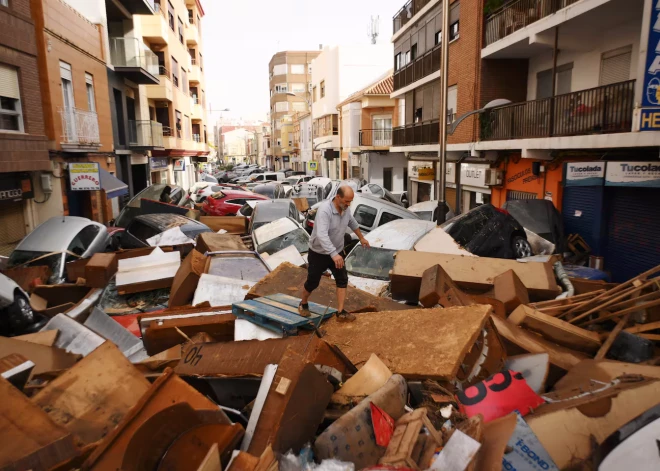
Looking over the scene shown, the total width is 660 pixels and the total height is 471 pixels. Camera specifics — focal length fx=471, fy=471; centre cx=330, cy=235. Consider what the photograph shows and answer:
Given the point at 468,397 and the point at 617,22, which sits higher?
the point at 617,22

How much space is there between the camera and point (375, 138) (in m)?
31.7

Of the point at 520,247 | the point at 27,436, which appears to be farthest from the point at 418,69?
the point at 27,436

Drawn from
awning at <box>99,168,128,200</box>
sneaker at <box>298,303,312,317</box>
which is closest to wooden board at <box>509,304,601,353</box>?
sneaker at <box>298,303,312,317</box>

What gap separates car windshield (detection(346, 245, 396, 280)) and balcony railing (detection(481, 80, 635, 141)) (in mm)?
5451

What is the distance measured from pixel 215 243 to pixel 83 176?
25.8ft

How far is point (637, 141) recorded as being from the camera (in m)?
8.61

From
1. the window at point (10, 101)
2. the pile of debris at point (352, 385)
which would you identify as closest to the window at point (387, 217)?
the pile of debris at point (352, 385)

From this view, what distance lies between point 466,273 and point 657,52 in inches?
211

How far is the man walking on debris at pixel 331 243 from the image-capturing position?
516 centimetres

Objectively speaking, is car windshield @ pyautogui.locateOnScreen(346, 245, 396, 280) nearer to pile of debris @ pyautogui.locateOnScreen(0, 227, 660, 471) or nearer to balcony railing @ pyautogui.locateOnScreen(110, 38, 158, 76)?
pile of debris @ pyautogui.locateOnScreen(0, 227, 660, 471)

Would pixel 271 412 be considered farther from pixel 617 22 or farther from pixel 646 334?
pixel 617 22

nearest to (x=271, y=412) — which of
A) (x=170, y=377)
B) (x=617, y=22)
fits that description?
(x=170, y=377)

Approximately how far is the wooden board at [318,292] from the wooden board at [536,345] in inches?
58.0

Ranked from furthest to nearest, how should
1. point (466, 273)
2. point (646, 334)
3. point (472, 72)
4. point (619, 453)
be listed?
point (472, 72), point (466, 273), point (646, 334), point (619, 453)
